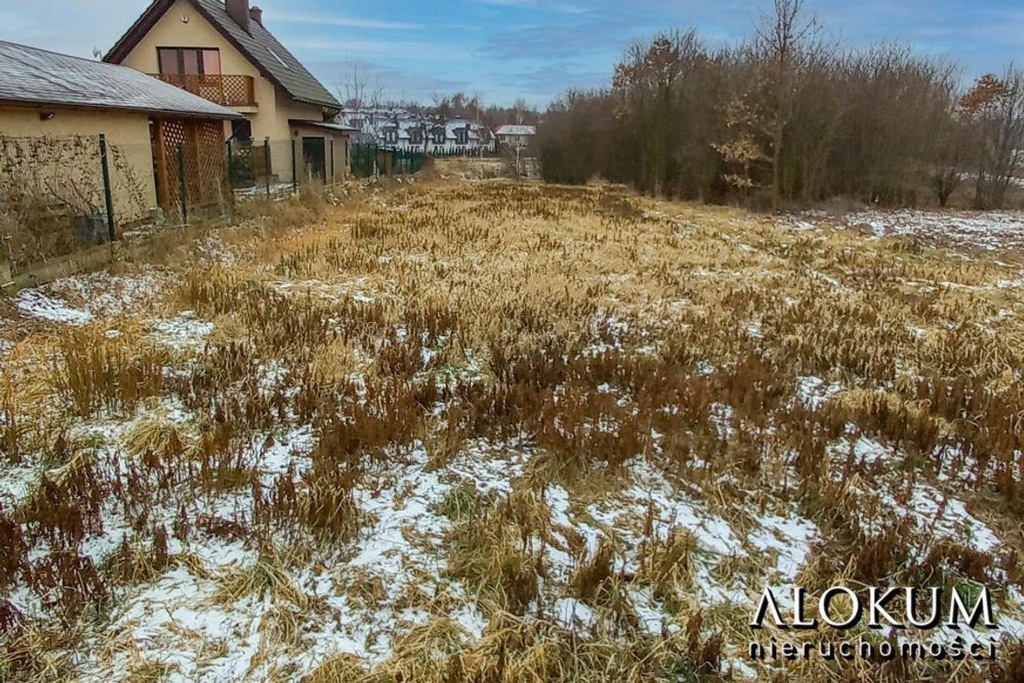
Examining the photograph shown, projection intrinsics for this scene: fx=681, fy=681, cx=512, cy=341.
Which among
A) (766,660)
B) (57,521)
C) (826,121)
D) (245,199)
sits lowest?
(766,660)

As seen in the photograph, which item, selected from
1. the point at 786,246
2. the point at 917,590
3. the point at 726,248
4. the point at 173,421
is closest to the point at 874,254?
the point at 786,246

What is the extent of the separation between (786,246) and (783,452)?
37.4 feet

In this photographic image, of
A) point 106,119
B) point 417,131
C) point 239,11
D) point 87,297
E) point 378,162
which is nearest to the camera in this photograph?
point 87,297

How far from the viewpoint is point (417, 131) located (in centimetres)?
9256

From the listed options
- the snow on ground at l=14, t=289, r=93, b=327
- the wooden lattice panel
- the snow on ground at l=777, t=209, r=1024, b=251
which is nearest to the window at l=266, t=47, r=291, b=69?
the wooden lattice panel

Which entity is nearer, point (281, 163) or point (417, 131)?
point (281, 163)

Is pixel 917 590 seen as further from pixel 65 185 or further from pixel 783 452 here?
pixel 65 185

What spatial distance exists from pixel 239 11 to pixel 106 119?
17.3m

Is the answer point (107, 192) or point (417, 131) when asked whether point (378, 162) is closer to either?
point (107, 192)

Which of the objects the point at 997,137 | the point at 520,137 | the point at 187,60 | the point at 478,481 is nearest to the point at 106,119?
the point at 478,481

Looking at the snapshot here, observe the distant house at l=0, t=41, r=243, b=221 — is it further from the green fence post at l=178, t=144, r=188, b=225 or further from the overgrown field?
the overgrown field

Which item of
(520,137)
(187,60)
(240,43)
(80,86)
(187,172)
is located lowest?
(187,172)

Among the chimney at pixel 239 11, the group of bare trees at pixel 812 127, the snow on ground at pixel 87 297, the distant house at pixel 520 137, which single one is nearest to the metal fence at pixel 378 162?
the chimney at pixel 239 11

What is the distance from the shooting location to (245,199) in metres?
16.7
